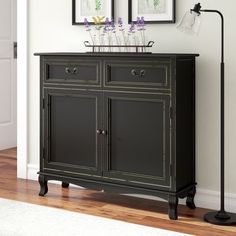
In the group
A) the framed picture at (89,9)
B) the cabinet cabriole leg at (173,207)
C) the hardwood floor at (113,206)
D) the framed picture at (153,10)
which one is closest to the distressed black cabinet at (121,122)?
the cabinet cabriole leg at (173,207)

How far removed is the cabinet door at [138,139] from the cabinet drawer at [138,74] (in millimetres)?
70

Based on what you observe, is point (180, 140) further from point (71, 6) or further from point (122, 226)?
point (71, 6)

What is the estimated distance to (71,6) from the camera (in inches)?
157

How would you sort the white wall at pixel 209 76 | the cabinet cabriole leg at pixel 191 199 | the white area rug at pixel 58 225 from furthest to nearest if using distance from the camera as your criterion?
the cabinet cabriole leg at pixel 191 199 → the white wall at pixel 209 76 → the white area rug at pixel 58 225

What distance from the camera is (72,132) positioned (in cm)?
362

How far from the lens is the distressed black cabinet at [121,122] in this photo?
3246 mm

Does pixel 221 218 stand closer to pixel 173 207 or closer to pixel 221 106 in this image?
pixel 173 207

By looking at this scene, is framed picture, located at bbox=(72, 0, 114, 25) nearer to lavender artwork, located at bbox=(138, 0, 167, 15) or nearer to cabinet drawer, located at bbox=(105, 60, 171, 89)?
lavender artwork, located at bbox=(138, 0, 167, 15)

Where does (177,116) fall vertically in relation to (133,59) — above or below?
below

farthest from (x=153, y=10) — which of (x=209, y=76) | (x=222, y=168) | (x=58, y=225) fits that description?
(x=58, y=225)

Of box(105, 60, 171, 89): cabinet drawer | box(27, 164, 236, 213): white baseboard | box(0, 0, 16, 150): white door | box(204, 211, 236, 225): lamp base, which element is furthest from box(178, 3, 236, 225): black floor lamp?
box(0, 0, 16, 150): white door

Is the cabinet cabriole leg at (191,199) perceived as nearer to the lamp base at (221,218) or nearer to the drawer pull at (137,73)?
the lamp base at (221,218)

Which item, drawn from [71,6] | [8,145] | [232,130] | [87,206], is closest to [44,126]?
[87,206]

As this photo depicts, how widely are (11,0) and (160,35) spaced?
2.41 metres
